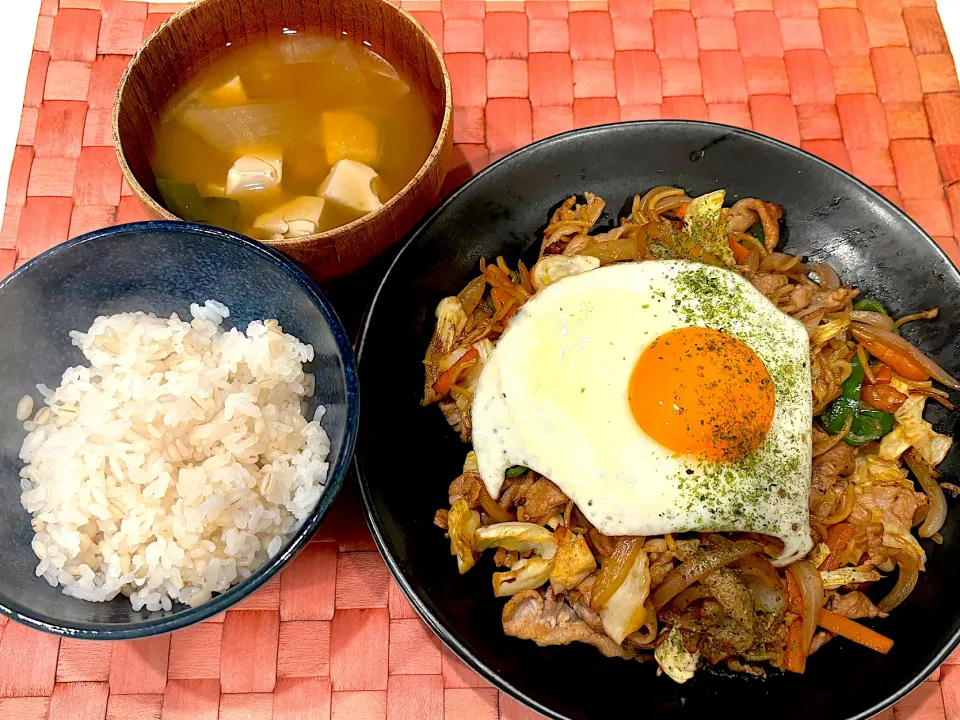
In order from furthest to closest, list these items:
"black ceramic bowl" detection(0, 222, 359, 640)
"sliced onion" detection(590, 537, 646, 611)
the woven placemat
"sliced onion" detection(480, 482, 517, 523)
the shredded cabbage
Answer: the woven placemat → the shredded cabbage → "sliced onion" detection(480, 482, 517, 523) → "sliced onion" detection(590, 537, 646, 611) → "black ceramic bowl" detection(0, 222, 359, 640)

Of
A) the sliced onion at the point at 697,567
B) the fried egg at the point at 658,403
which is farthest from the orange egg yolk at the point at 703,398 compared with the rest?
the sliced onion at the point at 697,567

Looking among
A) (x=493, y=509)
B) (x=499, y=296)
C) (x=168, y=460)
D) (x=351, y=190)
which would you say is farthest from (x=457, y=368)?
(x=168, y=460)

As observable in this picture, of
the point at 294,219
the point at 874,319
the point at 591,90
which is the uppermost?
the point at 591,90

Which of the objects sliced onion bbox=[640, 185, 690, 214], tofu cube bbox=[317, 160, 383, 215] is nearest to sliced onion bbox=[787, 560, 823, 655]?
sliced onion bbox=[640, 185, 690, 214]

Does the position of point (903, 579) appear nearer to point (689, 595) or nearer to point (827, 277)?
point (689, 595)

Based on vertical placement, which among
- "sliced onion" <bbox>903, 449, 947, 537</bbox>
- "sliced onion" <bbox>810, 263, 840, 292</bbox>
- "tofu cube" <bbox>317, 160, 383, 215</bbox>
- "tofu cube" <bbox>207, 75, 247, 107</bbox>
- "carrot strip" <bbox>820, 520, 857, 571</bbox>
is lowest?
"carrot strip" <bbox>820, 520, 857, 571</bbox>

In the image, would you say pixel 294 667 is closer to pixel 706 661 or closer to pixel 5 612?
pixel 5 612

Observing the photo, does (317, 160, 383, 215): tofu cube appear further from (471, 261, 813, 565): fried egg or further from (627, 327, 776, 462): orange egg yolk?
(627, 327, 776, 462): orange egg yolk
